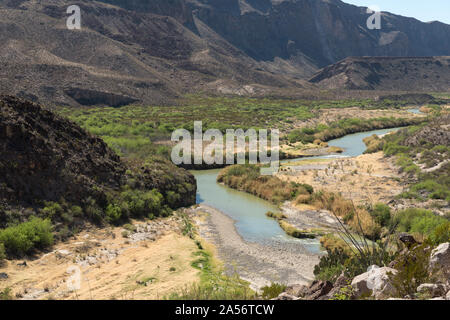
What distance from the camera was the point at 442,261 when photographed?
30.5ft

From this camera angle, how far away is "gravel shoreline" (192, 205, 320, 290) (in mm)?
15680

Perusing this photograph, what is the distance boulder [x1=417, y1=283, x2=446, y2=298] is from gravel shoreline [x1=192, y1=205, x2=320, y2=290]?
267 inches

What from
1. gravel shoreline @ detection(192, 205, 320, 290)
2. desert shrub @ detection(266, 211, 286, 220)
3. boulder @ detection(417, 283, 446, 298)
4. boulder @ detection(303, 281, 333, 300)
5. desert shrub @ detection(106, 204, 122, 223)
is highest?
boulder @ detection(417, 283, 446, 298)

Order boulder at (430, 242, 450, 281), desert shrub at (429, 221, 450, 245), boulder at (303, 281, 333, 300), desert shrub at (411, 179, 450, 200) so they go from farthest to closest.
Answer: desert shrub at (411, 179, 450, 200), desert shrub at (429, 221, 450, 245), boulder at (303, 281, 333, 300), boulder at (430, 242, 450, 281)

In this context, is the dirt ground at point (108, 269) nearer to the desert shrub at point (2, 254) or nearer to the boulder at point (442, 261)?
the desert shrub at point (2, 254)

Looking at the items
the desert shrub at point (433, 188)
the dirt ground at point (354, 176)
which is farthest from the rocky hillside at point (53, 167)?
the desert shrub at point (433, 188)

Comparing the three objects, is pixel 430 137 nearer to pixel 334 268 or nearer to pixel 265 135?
pixel 265 135

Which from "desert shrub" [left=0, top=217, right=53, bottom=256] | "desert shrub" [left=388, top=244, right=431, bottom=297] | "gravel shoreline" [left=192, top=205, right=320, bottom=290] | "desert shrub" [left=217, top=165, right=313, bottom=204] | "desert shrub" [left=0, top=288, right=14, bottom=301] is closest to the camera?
"desert shrub" [left=388, top=244, right=431, bottom=297]

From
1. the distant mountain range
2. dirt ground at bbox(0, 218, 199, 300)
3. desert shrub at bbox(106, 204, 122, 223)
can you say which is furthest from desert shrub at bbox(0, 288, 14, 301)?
the distant mountain range

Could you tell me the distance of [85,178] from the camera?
2064 cm

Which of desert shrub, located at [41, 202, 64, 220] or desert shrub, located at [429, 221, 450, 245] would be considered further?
desert shrub, located at [41, 202, 64, 220]

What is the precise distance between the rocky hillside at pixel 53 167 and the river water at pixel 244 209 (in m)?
3.71

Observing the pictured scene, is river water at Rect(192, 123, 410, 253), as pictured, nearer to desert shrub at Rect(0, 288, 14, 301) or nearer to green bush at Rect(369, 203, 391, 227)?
green bush at Rect(369, 203, 391, 227)

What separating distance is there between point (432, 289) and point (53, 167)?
16.7m
